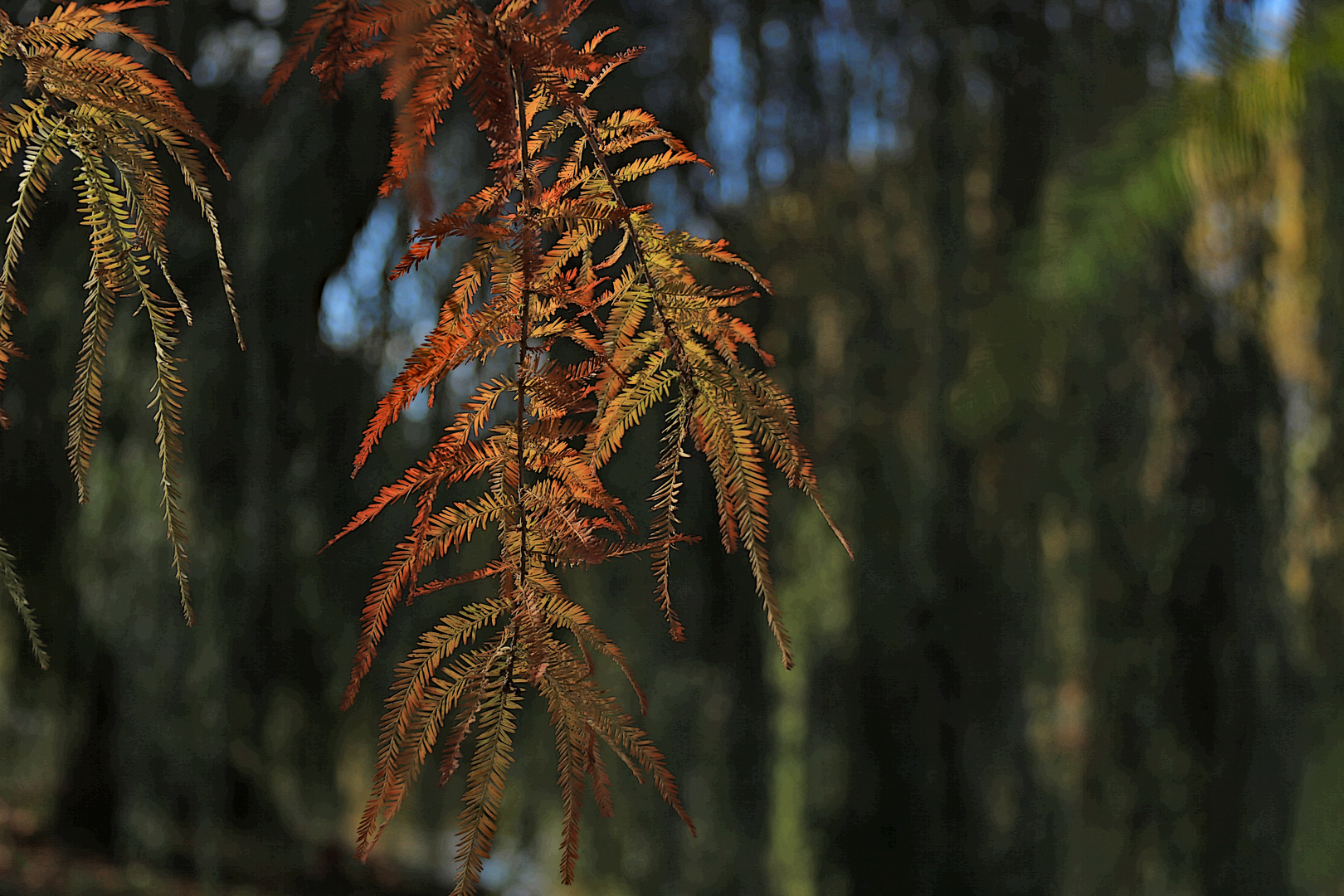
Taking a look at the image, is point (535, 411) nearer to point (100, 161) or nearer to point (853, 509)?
point (100, 161)

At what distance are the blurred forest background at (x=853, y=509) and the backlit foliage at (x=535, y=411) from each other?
1.40ft

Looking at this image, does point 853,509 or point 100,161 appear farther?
point 853,509

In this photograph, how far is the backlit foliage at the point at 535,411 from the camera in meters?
0.24

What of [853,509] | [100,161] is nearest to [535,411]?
[100,161]

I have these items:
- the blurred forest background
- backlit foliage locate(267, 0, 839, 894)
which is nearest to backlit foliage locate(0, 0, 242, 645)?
backlit foliage locate(267, 0, 839, 894)

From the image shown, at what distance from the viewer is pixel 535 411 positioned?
0.91 feet

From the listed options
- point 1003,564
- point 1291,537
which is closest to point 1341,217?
point 1291,537

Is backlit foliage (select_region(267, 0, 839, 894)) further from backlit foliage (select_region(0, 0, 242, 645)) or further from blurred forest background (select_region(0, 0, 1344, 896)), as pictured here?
blurred forest background (select_region(0, 0, 1344, 896))

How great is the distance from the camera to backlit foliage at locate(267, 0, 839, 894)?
0.24m

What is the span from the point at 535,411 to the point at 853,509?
0.59 m

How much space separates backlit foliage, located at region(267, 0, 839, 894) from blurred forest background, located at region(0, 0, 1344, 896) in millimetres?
427

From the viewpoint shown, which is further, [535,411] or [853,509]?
[853,509]

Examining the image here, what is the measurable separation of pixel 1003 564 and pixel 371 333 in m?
0.62

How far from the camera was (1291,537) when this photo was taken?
768 mm
